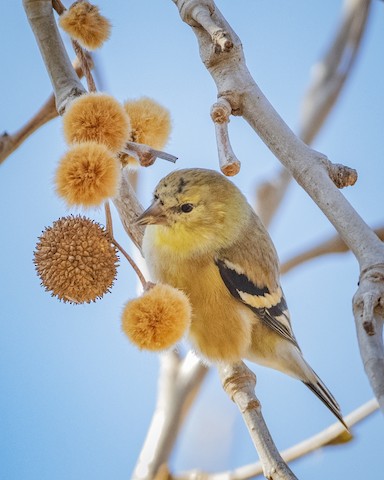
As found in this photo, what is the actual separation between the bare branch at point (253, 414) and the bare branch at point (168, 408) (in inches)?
13.9

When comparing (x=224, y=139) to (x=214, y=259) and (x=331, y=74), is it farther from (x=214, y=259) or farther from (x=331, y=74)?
(x=331, y=74)

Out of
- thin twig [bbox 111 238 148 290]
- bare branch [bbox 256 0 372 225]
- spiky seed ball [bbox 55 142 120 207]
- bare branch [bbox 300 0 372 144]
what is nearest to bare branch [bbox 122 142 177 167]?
spiky seed ball [bbox 55 142 120 207]

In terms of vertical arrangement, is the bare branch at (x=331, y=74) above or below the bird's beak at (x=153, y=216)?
above

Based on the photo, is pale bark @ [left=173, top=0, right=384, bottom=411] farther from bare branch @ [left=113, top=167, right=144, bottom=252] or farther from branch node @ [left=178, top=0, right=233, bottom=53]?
bare branch @ [left=113, top=167, right=144, bottom=252]

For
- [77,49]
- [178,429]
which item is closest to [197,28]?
[77,49]

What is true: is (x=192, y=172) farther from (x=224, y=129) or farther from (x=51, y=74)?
(x=224, y=129)

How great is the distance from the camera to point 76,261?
1.22m

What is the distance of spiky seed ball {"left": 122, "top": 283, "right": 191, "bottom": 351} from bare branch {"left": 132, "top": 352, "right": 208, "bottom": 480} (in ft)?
2.74

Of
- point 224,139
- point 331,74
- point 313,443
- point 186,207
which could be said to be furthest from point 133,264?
point 331,74

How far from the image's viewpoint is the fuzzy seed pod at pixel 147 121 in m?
1.55

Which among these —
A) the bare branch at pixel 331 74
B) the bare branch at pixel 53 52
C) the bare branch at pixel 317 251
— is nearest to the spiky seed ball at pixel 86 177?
the bare branch at pixel 53 52

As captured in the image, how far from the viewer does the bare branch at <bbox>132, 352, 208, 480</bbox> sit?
204 cm

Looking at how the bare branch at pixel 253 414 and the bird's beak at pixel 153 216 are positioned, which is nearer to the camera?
the bare branch at pixel 253 414

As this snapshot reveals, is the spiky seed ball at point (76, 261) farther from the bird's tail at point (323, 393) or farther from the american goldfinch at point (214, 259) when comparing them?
the bird's tail at point (323, 393)
